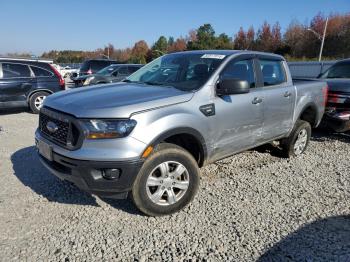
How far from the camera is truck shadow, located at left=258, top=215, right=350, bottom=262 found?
2865mm

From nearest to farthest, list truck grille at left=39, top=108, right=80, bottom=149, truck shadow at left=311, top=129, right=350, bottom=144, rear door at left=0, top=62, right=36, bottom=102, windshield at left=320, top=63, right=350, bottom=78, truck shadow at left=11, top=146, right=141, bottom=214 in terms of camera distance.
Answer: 1. truck grille at left=39, top=108, right=80, bottom=149
2. truck shadow at left=11, top=146, right=141, bottom=214
3. truck shadow at left=311, top=129, right=350, bottom=144
4. windshield at left=320, top=63, right=350, bottom=78
5. rear door at left=0, top=62, right=36, bottom=102

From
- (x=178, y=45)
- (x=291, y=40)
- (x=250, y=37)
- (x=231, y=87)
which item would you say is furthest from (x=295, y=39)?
(x=231, y=87)

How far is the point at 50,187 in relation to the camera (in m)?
4.14

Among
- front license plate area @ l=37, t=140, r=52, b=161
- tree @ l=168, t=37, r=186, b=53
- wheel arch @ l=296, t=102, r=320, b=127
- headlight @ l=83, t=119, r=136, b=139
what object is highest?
tree @ l=168, t=37, r=186, b=53

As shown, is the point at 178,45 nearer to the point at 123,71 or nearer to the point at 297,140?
the point at 123,71

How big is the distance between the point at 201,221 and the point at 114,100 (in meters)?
1.59

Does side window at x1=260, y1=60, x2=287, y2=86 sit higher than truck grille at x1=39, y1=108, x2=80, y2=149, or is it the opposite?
side window at x1=260, y1=60, x2=287, y2=86

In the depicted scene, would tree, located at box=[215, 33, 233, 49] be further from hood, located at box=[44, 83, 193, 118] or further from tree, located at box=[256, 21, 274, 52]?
hood, located at box=[44, 83, 193, 118]

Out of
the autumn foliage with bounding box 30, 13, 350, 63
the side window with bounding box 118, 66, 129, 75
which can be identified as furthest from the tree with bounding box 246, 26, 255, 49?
the side window with bounding box 118, 66, 129, 75

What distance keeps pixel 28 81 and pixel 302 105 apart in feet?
25.1

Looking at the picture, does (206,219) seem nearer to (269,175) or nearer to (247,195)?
(247,195)

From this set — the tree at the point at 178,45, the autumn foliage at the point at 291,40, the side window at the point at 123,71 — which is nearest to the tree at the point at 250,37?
the autumn foliage at the point at 291,40

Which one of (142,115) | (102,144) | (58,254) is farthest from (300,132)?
(58,254)

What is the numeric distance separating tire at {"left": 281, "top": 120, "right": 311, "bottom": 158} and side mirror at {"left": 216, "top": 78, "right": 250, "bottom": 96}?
6.73 ft
